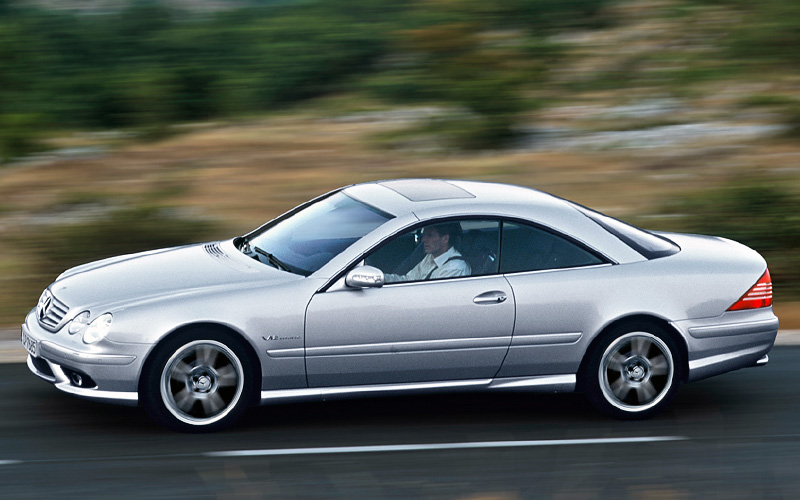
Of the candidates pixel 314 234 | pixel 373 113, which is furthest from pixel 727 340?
pixel 373 113

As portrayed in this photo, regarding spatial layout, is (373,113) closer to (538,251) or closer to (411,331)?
(538,251)

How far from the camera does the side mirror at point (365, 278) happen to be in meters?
6.64

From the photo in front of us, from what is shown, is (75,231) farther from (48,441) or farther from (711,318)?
(711,318)

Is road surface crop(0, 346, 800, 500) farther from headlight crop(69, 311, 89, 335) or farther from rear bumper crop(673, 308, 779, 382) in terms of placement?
headlight crop(69, 311, 89, 335)

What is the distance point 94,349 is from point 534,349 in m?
2.50

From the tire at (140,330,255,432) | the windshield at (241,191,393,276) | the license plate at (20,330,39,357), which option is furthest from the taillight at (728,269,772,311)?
the license plate at (20,330,39,357)

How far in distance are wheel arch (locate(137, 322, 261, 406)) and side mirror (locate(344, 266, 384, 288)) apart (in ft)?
2.14

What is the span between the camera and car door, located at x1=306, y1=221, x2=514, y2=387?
21.8 ft

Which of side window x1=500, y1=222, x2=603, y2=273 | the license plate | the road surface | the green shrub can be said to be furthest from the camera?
the green shrub

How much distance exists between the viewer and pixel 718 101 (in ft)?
63.3

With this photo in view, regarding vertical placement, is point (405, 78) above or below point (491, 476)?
above

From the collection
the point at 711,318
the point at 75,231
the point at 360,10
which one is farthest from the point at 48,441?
the point at 360,10

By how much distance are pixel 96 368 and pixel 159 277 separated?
72 cm

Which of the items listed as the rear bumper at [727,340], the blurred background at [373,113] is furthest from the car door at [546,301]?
the blurred background at [373,113]
